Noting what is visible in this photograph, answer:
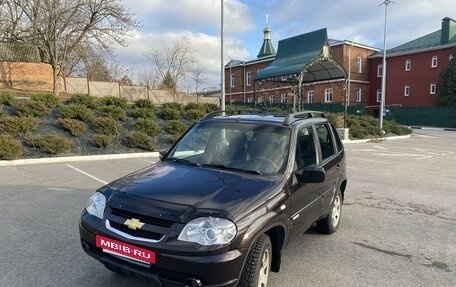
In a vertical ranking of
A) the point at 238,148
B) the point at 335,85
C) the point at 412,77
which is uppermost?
the point at 412,77

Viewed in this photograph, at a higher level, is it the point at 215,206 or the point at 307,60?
the point at 307,60

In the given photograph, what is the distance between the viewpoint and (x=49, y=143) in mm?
12008

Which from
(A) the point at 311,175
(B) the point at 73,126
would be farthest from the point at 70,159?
(A) the point at 311,175

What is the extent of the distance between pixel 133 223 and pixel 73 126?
Answer: 11.8m

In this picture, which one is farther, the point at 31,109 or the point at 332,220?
the point at 31,109

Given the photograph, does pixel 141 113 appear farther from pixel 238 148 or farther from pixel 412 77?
pixel 412 77

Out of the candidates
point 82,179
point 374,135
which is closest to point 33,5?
point 82,179

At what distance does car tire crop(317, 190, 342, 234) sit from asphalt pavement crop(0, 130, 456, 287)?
10 centimetres

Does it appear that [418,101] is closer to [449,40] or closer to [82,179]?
[449,40]

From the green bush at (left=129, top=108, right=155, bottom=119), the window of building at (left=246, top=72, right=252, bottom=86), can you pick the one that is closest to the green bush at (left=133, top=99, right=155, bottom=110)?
the green bush at (left=129, top=108, right=155, bottom=119)

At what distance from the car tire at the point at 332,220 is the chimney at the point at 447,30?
47137 mm

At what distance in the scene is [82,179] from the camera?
8953 millimetres

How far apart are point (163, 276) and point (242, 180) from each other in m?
1.17

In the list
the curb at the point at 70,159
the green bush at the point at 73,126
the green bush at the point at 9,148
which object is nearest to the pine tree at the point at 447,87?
the curb at the point at 70,159
